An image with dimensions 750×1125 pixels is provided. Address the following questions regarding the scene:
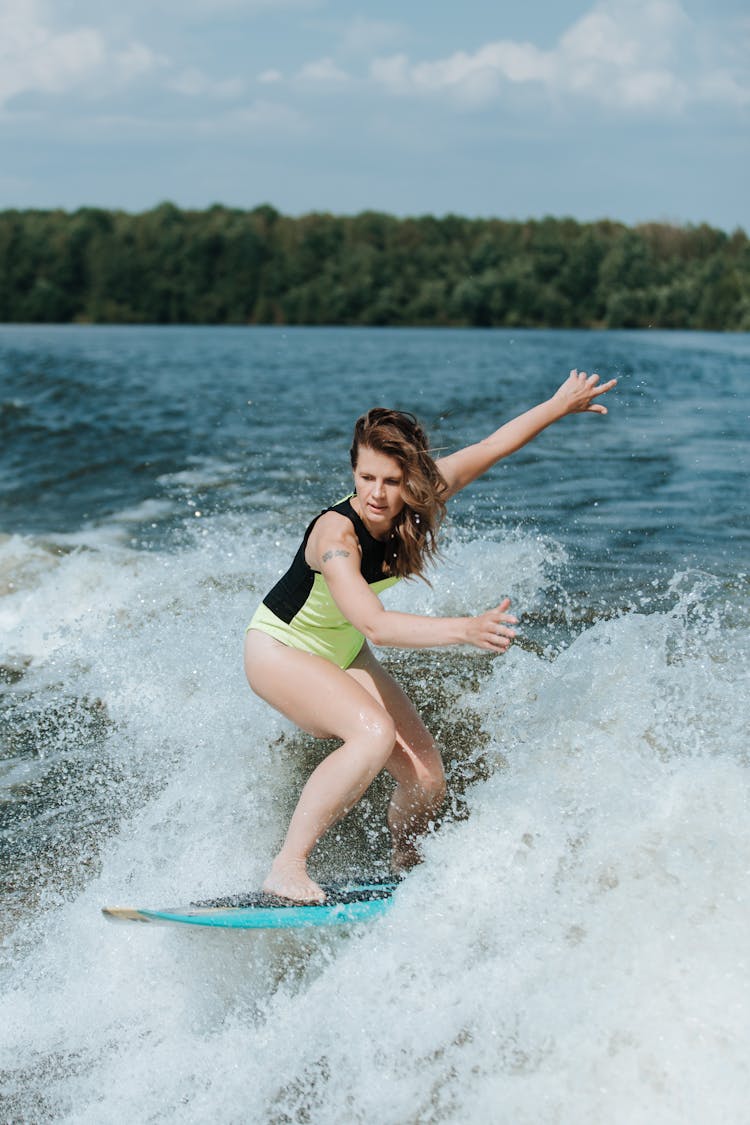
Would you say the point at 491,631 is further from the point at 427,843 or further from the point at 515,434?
the point at 515,434

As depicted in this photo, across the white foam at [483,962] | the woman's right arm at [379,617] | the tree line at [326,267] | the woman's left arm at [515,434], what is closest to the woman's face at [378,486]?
the woman's right arm at [379,617]

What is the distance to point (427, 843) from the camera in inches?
182

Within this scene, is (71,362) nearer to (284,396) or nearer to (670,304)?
(284,396)

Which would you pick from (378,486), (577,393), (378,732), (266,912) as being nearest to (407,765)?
(378,732)

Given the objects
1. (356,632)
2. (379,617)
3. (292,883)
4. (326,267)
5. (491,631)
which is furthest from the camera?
(326,267)

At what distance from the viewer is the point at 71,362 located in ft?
116

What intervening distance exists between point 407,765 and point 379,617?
3.58 ft

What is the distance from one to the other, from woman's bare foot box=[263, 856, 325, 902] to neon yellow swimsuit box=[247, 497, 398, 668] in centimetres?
87

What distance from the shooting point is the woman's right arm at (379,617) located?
12.8 feet

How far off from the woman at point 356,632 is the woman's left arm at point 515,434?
0.05 feet

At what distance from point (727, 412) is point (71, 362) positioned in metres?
22.5

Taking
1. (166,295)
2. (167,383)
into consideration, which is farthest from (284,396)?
(166,295)

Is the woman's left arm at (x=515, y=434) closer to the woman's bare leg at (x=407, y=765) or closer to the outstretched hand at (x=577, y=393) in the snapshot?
the outstretched hand at (x=577, y=393)

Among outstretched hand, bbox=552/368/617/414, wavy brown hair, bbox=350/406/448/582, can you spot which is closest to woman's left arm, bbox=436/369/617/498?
outstretched hand, bbox=552/368/617/414
